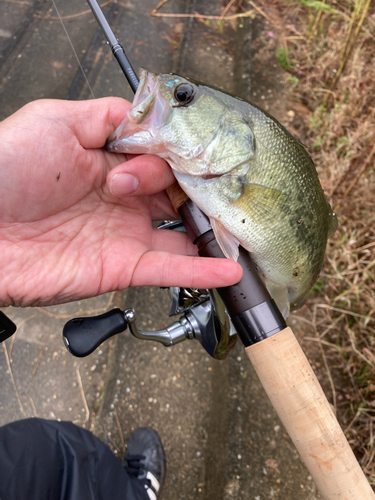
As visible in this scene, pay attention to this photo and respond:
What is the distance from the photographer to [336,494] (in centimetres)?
112

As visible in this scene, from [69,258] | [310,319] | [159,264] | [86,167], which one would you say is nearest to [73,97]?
[86,167]

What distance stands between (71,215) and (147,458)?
1842 mm

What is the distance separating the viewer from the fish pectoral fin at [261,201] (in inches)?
57.1

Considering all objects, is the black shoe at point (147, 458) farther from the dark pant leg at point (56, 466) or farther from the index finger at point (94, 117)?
the index finger at point (94, 117)

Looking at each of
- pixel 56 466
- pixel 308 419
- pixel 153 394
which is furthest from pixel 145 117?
pixel 153 394

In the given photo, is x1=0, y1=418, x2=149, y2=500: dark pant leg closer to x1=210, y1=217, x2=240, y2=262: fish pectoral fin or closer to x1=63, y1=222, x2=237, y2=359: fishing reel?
x1=63, y1=222, x2=237, y2=359: fishing reel

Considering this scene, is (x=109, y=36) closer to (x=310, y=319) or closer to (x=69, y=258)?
(x=69, y=258)

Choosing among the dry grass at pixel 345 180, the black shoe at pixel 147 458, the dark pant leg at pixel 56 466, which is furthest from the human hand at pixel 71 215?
the dry grass at pixel 345 180

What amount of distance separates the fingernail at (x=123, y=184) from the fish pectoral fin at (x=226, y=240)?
379 millimetres

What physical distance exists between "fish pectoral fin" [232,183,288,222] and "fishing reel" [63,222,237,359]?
420 mm

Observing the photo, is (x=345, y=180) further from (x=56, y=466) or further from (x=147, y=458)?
(x=56, y=466)

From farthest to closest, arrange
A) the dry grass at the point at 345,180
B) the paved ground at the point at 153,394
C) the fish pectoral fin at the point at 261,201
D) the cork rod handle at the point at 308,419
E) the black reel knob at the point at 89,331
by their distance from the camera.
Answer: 1. the dry grass at the point at 345,180
2. the paved ground at the point at 153,394
3. the fish pectoral fin at the point at 261,201
4. the black reel knob at the point at 89,331
5. the cork rod handle at the point at 308,419

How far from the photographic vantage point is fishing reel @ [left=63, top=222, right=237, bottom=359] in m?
1.30

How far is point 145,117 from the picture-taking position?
135cm
